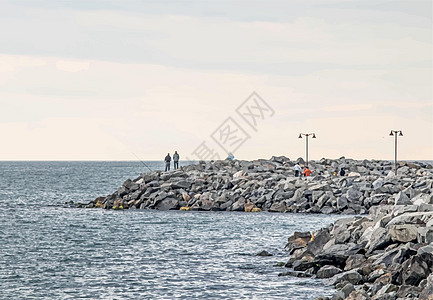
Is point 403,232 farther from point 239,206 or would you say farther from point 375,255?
point 239,206

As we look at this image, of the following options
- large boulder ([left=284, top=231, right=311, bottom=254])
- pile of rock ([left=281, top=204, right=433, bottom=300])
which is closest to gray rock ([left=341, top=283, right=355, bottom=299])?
pile of rock ([left=281, top=204, right=433, bottom=300])

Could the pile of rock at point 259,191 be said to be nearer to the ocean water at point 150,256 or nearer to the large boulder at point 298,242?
the ocean water at point 150,256

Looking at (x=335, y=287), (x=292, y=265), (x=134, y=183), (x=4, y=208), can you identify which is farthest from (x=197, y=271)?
(x=4, y=208)

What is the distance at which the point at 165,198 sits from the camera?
4712 centimetres

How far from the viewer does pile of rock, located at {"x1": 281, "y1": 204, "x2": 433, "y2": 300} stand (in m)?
16.8

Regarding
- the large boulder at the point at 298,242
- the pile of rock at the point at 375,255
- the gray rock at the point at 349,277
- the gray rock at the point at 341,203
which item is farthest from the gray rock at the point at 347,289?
the gray rock at the point at 341,203

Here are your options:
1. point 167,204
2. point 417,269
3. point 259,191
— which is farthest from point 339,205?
point 417,269

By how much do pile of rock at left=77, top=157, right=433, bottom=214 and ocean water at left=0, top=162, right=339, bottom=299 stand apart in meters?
2.05

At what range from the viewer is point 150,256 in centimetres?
2622

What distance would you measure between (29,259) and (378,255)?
43.5ft

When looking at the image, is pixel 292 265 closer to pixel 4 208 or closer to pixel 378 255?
pixel 378 255

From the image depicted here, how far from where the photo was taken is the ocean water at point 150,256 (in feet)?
64.0

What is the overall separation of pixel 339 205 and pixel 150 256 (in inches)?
724

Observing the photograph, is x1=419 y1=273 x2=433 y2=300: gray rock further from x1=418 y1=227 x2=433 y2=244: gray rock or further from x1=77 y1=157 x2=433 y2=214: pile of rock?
x1=77 y1=157 x2=433 y2=214: pile of rock
